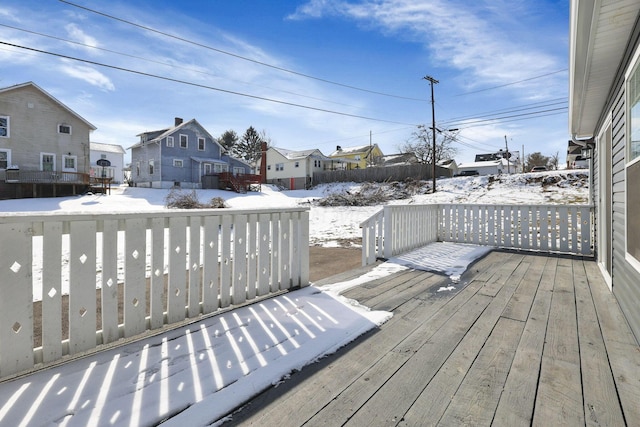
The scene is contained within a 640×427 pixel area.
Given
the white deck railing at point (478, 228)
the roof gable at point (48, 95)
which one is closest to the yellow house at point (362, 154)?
the roof gable at point (48, 95)

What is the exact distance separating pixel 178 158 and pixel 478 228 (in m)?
23.3

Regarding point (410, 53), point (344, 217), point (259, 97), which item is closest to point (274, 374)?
point (344, 217)

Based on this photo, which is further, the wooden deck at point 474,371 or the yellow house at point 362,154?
the yellow house at point 362,154

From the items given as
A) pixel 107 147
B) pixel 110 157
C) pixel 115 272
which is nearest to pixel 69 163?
pixel 110 157

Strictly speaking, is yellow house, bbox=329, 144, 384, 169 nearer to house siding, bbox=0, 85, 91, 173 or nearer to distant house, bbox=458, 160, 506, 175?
distant house, bbox=458, 160, 506, 175

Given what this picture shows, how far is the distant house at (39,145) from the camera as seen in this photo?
16.2 meters

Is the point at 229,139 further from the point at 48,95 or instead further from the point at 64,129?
the point at 48,95

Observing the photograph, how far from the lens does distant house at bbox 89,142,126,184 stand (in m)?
27.8

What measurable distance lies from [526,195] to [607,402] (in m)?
15.8

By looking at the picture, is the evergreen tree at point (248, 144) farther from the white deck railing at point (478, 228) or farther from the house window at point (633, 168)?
the house window at point (633, 168)

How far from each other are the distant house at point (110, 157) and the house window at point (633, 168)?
→ 33552 millimetres

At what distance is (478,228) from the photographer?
6059 mm

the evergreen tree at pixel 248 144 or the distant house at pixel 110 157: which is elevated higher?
the evergreen tree at pixel 248 144

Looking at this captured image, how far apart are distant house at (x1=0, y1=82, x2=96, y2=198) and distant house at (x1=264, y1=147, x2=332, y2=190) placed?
54.3 feet
